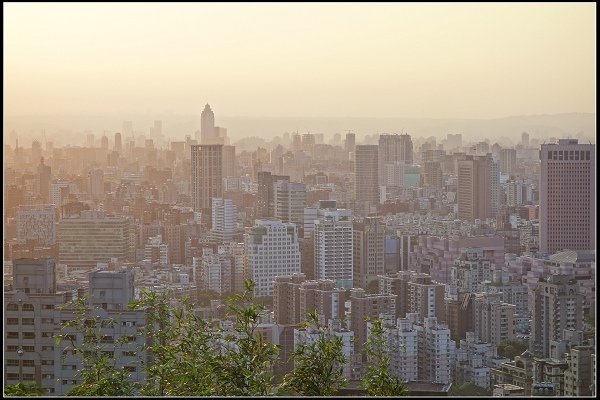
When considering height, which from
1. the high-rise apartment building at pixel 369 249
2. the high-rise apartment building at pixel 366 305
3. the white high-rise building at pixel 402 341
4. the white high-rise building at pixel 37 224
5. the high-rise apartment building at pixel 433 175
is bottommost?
the white high-rise building at pixel 402 341

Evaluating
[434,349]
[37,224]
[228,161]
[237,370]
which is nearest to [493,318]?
[434,349]

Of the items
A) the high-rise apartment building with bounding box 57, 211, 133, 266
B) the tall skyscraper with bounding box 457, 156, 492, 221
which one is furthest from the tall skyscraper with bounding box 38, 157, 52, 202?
the tall skyscraper with bounding box 457, 156, 492, 221

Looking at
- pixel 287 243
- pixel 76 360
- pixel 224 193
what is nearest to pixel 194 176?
pixel 224 193

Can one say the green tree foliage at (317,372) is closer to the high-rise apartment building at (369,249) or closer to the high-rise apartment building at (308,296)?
the high-rise apartment building at (308,296)

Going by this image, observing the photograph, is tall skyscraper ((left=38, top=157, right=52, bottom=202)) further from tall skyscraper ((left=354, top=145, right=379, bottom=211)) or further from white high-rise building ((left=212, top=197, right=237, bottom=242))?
tall skyscraper ((left=354, top=145, right=379, bottom=211))

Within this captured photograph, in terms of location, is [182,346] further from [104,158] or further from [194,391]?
[104,158]

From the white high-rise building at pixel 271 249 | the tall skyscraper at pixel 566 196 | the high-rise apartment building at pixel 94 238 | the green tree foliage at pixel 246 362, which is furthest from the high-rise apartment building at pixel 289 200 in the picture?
the green tree foliage at pixel 246 362
